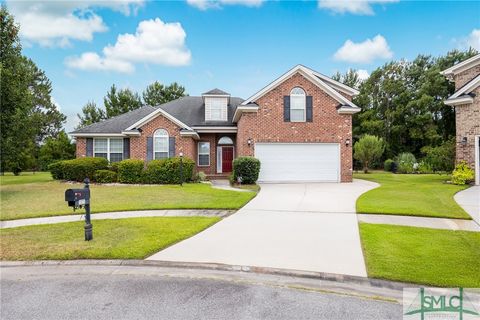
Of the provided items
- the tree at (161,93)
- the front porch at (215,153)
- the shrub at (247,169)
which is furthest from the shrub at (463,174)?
the tree at (161,93)

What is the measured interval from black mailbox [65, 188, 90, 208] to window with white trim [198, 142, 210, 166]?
51.8 feet

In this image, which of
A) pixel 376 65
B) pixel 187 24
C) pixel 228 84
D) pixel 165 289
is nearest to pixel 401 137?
pixel 376 65

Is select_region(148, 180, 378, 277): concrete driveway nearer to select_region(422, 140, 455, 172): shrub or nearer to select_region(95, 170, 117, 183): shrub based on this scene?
select_region(422, 140, 455, 172): shrub

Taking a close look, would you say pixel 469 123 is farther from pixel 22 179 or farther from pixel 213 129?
pixel 22 179

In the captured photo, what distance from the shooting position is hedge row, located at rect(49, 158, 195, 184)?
17641 mm

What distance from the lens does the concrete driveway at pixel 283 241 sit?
5.05m

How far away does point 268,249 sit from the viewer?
225 inches

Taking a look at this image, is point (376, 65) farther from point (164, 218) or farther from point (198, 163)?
point (164, 218)

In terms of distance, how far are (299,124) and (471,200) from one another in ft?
30.1

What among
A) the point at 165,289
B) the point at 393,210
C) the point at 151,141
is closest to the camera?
the point at 165,289

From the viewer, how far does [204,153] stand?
2212cm

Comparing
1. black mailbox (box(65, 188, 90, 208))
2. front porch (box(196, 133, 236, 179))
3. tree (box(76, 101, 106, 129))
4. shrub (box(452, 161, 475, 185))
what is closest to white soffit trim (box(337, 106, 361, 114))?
shrub (box(452, 161, 475, 185))

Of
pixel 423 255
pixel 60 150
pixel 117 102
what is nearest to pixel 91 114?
pixel 117 102

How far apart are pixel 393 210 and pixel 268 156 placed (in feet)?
30.6
